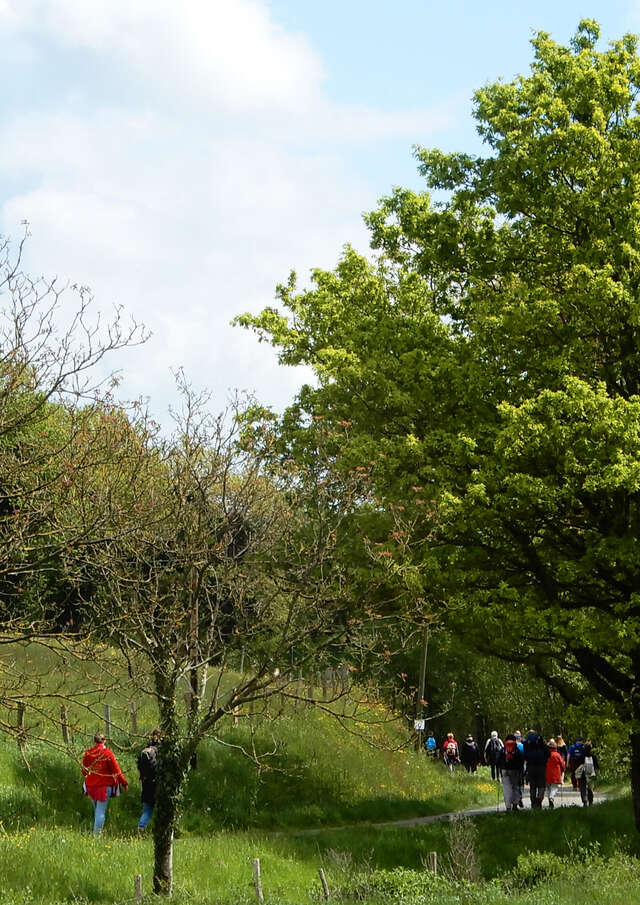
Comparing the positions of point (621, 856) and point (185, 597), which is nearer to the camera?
point (621, 856)

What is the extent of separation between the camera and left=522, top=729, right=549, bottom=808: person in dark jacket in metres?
21.6

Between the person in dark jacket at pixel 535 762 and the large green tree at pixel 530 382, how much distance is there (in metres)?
2.49

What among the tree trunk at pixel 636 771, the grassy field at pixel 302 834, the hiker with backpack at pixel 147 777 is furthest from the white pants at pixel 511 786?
the hiker with backpack at pixel 147 777

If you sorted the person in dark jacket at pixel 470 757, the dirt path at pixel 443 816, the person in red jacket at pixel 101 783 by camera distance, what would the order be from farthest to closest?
the person in dark jacket at pixel 470 757 < the dirt path at pixel 443 816 < the person in red jacket at pixel 101 783

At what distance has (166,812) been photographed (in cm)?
1431

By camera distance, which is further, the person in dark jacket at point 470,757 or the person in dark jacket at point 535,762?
the person in dark jacket at point 470,757

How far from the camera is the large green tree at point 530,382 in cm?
1722

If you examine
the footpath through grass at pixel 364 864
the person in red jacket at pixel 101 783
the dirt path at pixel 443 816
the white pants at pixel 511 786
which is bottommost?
the dirt path at pixel 443 816

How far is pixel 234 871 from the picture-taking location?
52.0ft

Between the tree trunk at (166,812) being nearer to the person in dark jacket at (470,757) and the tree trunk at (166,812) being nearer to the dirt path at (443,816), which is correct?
the dirt path at (443,816)

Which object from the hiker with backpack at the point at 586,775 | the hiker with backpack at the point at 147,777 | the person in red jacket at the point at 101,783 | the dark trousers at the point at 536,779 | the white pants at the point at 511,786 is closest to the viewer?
the person in red jacket at the point at 101,783

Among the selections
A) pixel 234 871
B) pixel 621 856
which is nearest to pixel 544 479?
pixel 621 856

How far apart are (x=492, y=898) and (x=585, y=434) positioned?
8169 mm

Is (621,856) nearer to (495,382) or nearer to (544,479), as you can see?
(544,479)
